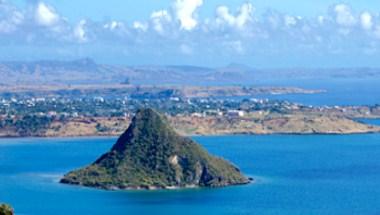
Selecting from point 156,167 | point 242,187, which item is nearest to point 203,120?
point 156,167

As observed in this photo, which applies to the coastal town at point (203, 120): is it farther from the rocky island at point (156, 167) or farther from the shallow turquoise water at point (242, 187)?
the rocky island at point (156, 167)

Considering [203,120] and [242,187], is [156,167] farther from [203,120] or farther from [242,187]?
[203,120]

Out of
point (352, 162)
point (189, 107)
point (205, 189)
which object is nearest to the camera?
point (205, 189)

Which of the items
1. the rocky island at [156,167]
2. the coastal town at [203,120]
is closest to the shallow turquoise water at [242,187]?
the rocky island at [156,167]

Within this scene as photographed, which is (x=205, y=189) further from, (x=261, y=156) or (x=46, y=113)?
(x=46, y=113)

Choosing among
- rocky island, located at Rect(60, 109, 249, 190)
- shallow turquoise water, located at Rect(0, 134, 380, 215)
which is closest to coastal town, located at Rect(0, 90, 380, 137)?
shallow turquoise water, located at Rect(0, 134, 380, 215)

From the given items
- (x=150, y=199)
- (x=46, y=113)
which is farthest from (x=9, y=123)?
(x=150, y=199)
